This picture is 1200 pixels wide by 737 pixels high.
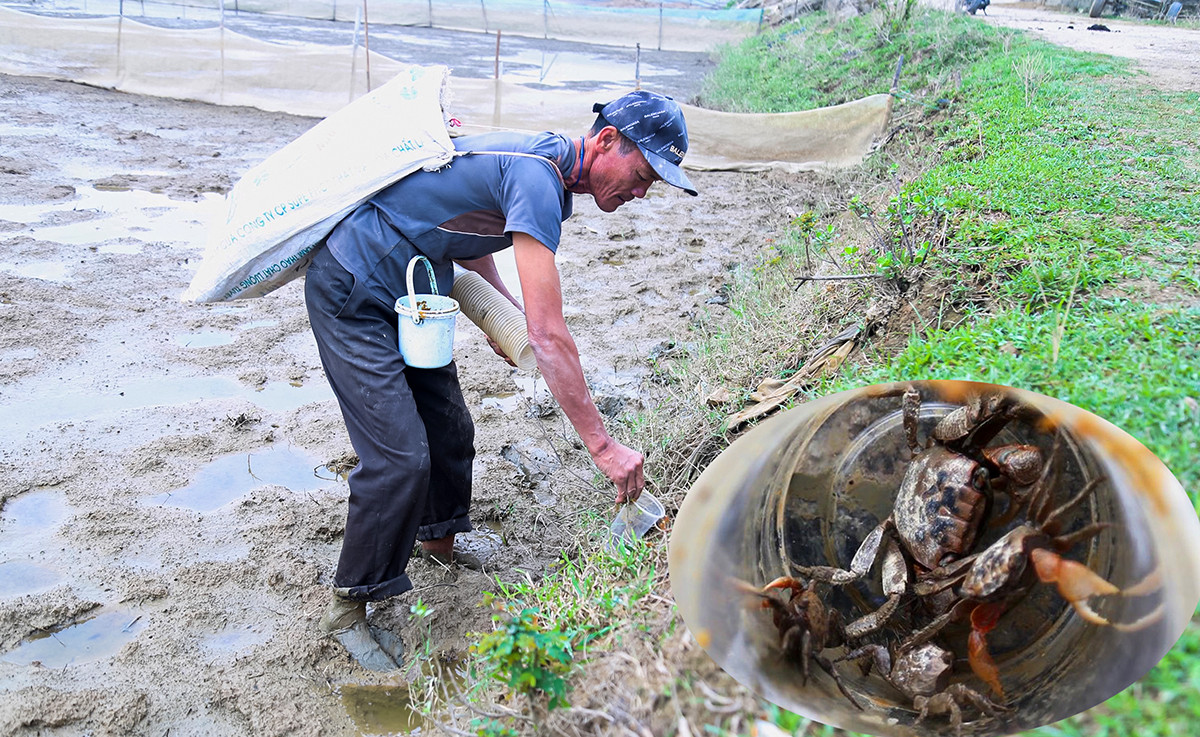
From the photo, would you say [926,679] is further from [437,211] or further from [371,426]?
[437,211]

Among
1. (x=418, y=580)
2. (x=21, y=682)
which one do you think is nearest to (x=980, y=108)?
(x=418, y=580)

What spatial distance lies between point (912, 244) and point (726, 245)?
331 centimetres

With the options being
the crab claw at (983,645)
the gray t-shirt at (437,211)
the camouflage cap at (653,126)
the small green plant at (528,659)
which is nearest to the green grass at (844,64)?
the camouflage cap at (653,126)

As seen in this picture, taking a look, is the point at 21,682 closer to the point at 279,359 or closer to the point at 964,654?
the point at 279,359

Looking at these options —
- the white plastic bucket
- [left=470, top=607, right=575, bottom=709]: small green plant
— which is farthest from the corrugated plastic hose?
[left=470, top=607, right=575, bottom=709]: small green plant

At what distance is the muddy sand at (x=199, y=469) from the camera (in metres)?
2.84

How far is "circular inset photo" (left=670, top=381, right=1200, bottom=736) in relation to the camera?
2047 millimetres

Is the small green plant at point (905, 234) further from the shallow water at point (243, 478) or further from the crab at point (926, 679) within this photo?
the shallow water at point (243, 478)

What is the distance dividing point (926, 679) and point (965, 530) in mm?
444

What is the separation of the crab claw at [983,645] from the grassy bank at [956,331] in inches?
14.3

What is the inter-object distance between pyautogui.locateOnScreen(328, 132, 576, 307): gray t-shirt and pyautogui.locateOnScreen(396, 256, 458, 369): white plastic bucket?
2.8 inches

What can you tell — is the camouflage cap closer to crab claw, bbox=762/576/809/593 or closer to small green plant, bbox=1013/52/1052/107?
crab claw, bbox=762/576/809/593

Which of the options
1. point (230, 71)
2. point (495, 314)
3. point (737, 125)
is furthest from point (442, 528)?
point (230, 71)

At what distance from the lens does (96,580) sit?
125 inches
